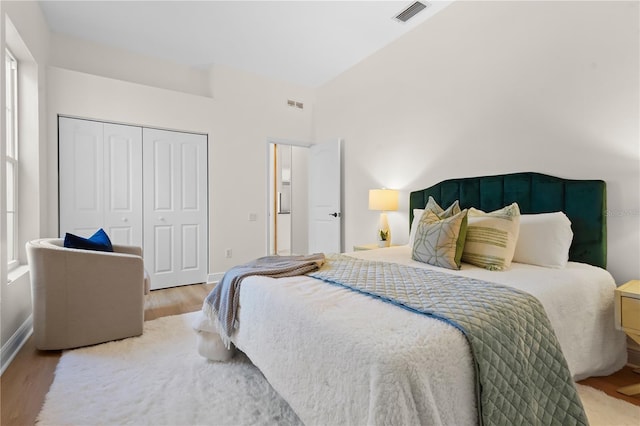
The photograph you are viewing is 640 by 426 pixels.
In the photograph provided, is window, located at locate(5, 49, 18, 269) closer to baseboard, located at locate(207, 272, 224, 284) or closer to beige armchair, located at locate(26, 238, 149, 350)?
beige armchair, located at locate(26, 238, 149, 350)

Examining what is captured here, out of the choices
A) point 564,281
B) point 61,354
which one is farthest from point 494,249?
point 61,354

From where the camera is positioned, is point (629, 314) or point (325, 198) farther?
point (325, 198)

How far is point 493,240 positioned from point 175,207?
357 centimetres

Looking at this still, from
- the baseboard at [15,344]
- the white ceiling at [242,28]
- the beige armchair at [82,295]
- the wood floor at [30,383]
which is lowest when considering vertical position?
the wood floor at [30,383]

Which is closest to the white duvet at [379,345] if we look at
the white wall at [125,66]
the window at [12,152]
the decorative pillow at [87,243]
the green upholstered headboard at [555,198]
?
the green upholstered headboard at [555,198]

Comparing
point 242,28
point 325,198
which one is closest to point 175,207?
point 325,198

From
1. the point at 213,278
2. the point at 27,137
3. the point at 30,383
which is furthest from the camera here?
the point at 213,278

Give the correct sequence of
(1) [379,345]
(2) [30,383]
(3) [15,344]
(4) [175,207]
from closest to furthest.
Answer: (1) [379,345] < (2) [30,383] < (3) [15,344] < (4) [175,207]

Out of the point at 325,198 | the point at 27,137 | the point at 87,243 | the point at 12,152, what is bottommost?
the point at 87,243

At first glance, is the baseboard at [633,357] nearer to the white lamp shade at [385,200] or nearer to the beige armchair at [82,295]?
the white lamp shade at [385,200]

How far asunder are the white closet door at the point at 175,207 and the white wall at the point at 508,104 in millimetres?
2089

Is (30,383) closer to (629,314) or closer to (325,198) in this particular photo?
(629,314)

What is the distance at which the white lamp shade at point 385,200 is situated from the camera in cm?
362

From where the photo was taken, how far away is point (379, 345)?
38.6 inches
